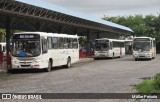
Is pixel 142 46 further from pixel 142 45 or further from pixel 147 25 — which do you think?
pixel 147 25

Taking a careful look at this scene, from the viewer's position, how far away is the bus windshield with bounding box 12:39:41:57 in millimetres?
25438

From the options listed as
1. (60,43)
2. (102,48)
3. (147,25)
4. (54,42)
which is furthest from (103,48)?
(147,25)

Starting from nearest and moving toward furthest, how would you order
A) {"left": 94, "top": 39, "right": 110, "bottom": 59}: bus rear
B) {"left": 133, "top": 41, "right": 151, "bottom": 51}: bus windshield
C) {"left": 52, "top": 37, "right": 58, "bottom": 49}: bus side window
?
{"left": 52, "top": 37, "right": 58, "bottom": 49}: bus side window → {"left": 133, "top": 41, "right": 151, "bottom": 51}: bus windshield → {"left": 94, "top": 39, "right": 110, "bottom": 59}: bus rear

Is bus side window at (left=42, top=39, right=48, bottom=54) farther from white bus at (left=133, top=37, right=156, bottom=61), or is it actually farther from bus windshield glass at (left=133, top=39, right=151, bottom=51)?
bus windshield glass at (left=133, top=39, right=151, bottom=51)

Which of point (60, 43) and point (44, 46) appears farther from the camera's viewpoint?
point (60, 43)

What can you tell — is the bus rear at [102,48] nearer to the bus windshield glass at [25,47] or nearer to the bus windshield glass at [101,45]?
the bus windshield glass at [101,45]

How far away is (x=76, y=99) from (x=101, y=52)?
1479 inches

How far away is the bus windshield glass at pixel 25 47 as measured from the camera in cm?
2544

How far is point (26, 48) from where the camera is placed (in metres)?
25.5

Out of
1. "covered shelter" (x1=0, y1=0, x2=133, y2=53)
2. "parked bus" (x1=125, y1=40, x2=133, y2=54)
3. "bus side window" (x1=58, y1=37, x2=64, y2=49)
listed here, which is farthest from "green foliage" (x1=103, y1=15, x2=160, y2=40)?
"bus side window" (x1=58, y1=37, x2=64, y2=49)

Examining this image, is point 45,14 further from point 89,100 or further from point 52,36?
point 89,100

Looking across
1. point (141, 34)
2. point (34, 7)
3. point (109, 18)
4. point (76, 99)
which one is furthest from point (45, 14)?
point (109, 18)

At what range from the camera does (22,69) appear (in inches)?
1066

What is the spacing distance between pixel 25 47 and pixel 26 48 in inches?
3.9
